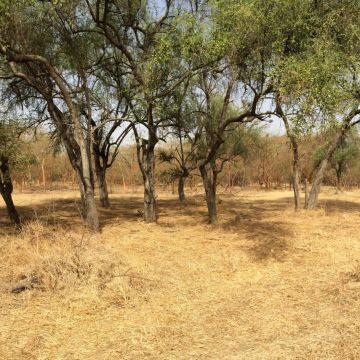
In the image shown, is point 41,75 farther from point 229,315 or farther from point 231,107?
point 231,107

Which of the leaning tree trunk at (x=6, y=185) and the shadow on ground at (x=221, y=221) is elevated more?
the leaning tree trunk at (x=6, y=185)

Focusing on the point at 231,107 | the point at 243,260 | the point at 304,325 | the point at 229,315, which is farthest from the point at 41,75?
the point at 231,107

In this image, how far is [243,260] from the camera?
8977mm

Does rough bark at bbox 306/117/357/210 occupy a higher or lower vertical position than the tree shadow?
higher

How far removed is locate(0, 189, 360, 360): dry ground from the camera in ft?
16.7

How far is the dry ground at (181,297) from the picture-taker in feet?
16.7

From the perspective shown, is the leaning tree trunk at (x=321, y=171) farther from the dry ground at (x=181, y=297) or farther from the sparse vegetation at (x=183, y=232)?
the dry ground at (x=181, y=297)

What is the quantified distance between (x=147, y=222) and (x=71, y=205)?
6365 mm

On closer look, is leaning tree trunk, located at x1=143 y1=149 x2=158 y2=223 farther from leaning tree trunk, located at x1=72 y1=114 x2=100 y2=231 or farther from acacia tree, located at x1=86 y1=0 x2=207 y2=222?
leaning tree trunk, located at x1=72 y1=114 x2=100 y2=231

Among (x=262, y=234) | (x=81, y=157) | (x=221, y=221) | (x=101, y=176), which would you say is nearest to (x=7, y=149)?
(x=81, y=157)

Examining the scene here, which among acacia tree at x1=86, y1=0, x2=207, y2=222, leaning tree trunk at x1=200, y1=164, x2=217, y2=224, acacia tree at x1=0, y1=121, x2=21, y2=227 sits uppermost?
acacia tree at x1=86, y1=0, x2=207, y2=222

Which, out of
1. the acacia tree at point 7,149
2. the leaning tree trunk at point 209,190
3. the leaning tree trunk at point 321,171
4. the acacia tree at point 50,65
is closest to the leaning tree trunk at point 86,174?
the acacia tree at point 50,65

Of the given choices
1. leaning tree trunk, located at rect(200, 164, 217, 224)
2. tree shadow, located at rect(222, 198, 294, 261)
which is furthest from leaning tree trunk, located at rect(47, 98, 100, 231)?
tree shadow, located at rect(222, 198, 294, 261)

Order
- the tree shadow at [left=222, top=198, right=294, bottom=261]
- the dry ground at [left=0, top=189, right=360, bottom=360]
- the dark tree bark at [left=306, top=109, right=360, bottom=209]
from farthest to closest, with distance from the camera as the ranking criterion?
the dark tree bark at [left=306, top=109, right=360, bottom=209] < the tree shadow at [left=222, top=198, right=294, bottom=261] < the dry ground at [left=0, top=189, right=360, bottom=360]
